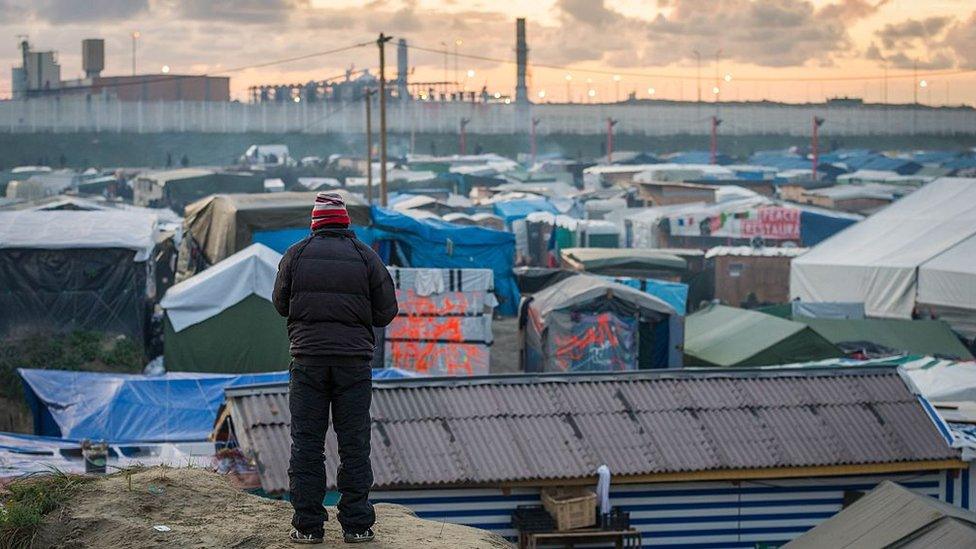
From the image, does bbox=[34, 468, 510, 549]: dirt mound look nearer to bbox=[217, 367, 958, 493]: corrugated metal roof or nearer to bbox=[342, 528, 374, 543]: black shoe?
bbox=[342, 528, 374, 543]: black shoe

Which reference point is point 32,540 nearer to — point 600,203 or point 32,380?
point 32,380

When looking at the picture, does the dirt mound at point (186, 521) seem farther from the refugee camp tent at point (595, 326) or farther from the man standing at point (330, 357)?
the refugee camp tent at point (595, 326)

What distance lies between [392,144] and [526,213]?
181 ft

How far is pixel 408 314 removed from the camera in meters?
18.5

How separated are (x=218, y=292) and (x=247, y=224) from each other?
3709mm

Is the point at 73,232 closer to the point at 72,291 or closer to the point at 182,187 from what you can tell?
the point at 72,291

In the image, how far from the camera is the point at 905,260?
2405 cm

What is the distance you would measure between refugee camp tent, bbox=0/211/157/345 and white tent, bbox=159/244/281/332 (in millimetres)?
1803

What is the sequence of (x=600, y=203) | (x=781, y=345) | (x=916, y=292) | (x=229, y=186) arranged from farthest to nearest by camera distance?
1. (x=229, y=186)
2. (x=600, y=203)
3. (x=916, y=292)
4. (x=781, y=345)

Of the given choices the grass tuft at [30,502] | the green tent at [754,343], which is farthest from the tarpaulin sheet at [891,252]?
the grass tuft at [30,502]

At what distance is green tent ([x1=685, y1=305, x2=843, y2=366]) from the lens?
19.2 meters

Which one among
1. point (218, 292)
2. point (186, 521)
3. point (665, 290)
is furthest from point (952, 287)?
point (186, 521)

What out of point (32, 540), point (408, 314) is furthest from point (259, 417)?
point (408, 314)

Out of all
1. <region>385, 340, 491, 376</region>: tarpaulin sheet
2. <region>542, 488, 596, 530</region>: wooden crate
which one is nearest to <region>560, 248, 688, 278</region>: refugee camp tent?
<region>385, 340, 491, 376</region>: tarpaulin sheet
